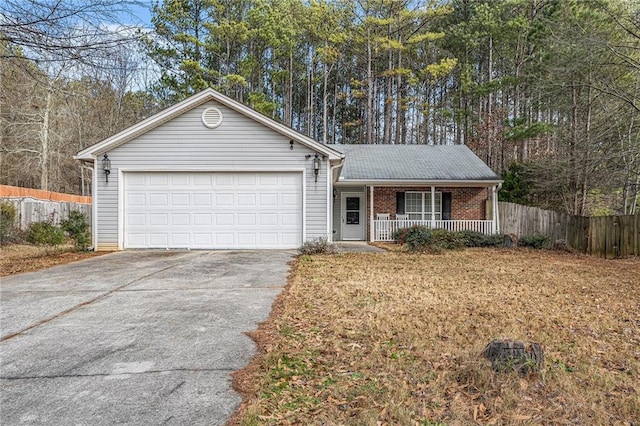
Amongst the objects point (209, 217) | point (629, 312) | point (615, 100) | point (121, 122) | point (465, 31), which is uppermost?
point (465, 31)

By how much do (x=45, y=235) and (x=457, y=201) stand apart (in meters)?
14.0

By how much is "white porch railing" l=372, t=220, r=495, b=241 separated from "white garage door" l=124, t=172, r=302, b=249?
15.8 ft

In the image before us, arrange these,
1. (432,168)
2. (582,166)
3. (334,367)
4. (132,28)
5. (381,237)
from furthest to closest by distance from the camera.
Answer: (432,168) < (381,237) < (582,166) < (132,28) < (334,367)

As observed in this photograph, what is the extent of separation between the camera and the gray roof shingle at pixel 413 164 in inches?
595

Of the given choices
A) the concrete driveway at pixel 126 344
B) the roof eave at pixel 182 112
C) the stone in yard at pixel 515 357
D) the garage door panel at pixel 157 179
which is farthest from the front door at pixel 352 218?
the stone in yard at pixel 515 357

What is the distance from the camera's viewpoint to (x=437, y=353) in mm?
3512

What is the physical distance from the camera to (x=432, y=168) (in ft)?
52.5

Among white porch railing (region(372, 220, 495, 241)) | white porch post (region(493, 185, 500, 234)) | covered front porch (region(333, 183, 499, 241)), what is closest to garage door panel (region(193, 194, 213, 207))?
covered front porch (region(333, 183, 499, 241))

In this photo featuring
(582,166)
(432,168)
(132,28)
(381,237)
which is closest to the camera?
(132,28)

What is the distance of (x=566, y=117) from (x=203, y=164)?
13.7 meters

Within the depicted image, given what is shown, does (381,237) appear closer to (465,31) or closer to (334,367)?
(334,367)

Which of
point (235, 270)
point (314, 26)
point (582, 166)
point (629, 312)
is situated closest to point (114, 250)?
point (235, 270)

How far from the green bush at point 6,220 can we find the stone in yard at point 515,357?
46.3ft

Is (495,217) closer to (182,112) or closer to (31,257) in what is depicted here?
(182,112)
